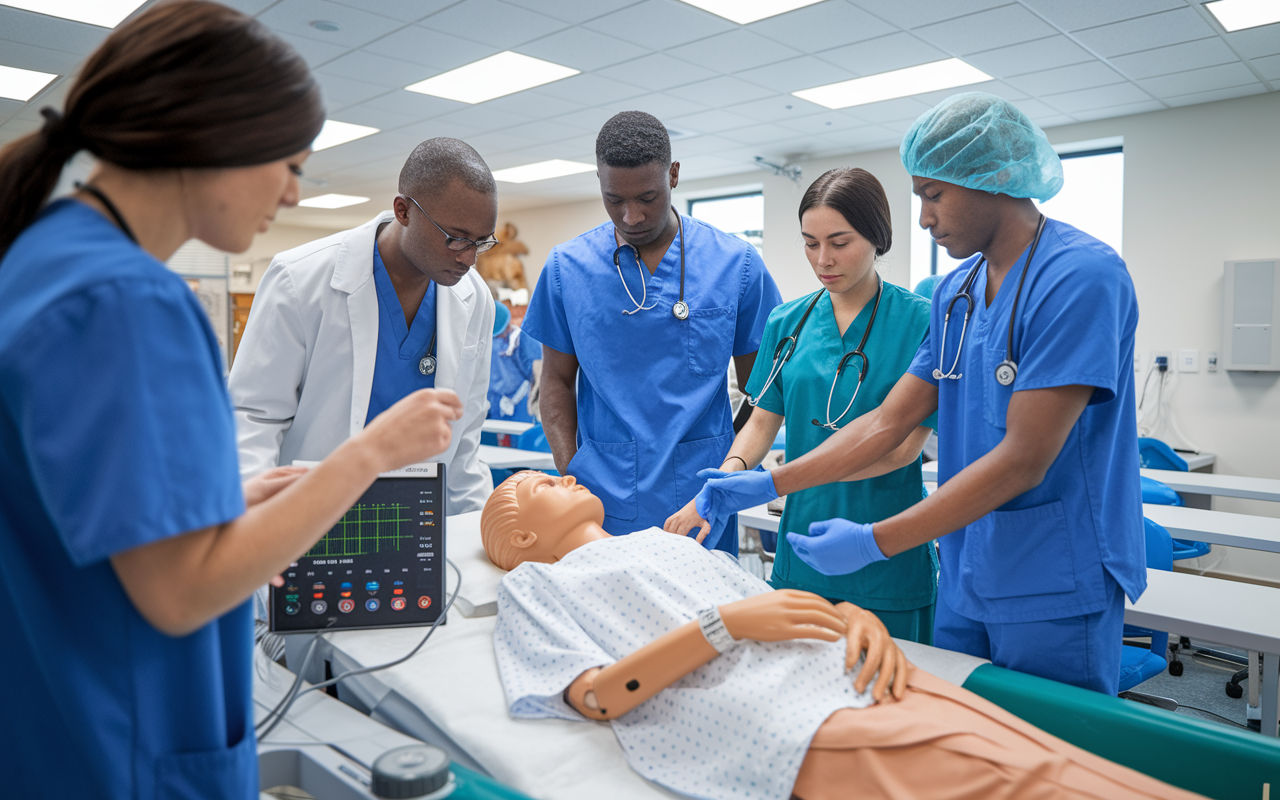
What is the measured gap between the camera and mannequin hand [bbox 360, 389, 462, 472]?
818mm

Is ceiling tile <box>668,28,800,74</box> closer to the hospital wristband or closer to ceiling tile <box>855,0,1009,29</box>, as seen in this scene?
ceiling tile <box>855,0,1009,29</box>

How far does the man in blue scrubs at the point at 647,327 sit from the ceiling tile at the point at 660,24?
2254 millimetres

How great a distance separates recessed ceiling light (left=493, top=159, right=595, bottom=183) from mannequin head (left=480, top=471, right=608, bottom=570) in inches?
246

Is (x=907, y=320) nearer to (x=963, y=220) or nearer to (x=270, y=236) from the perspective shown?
(x=963, y=220)

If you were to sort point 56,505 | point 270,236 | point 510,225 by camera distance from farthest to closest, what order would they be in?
point 270,236 → point 510,225 → point 56,505

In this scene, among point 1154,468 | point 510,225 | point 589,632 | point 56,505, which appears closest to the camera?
point 56,505

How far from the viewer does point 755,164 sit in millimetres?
7660

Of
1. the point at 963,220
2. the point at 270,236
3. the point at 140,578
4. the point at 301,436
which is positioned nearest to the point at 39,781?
the point at 140,578

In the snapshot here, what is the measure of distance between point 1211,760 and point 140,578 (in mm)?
1283

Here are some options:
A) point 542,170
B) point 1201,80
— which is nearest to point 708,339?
point 1201,80

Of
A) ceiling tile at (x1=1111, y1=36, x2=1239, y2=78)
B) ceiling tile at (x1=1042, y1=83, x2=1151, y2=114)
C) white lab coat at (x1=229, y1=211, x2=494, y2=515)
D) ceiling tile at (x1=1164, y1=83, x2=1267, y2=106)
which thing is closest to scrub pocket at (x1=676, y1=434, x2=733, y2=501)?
white lab coat at (x1=229, y1=211, x2=494, y2=515)

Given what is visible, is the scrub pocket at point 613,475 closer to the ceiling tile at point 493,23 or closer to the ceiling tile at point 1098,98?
the ceiling tile at point 493,23

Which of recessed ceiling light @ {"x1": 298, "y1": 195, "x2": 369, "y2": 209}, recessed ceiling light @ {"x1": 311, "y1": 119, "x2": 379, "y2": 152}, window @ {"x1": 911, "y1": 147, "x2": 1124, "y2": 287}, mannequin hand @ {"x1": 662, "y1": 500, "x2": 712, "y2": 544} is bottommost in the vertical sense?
mannequin hand @ {"x1": 662, "y1": 500, "x2": 712, "y2": 544}

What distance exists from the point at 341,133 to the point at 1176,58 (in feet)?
19.0
